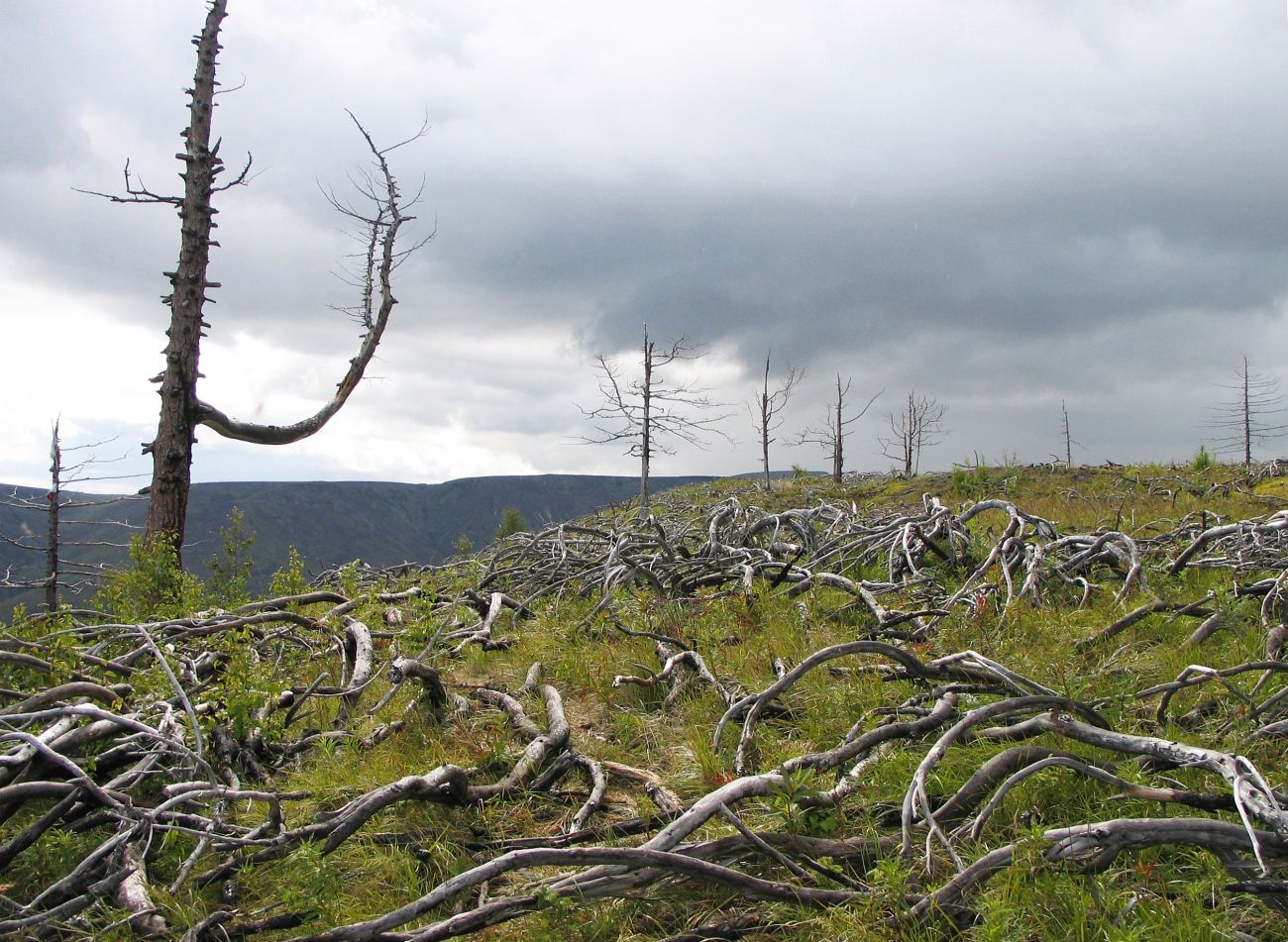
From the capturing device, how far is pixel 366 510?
135375mm

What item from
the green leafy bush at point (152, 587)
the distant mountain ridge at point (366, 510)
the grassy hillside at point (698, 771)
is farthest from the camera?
the distant mountain ridge at point (366, 510)

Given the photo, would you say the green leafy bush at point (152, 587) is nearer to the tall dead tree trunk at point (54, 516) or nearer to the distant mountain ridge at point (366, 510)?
the tall dead tree trunk at point (54, 516)

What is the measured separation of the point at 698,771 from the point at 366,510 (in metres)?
142

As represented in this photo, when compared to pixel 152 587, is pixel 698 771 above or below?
below

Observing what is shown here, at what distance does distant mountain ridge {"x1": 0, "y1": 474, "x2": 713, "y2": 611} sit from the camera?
10806 centimetres

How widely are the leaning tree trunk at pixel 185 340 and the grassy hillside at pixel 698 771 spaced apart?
369 centimetres

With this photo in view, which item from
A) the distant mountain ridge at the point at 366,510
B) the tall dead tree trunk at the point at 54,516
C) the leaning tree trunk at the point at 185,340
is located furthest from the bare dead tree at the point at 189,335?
the distant mountain ridge at the point at 366,510

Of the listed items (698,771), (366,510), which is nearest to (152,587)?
(698,771)

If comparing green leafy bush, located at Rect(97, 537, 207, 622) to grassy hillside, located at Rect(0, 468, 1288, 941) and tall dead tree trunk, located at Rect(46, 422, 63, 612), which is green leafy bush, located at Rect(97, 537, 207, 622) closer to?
grassy hillside, located at Rect(0, 468, 1288, 941)

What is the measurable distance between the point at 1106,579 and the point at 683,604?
281 cm

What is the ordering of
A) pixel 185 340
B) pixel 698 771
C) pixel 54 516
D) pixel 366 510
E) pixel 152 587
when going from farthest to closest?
pixel 366 510, pixel 54 516, pixel 185 340, pixel 152 587, pixel 698 771

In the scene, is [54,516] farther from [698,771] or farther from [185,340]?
[698,771]

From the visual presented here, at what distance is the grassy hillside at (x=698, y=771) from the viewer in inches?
71.9

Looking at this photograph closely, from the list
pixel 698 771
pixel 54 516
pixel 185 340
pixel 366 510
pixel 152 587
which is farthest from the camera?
pixel 366 510
